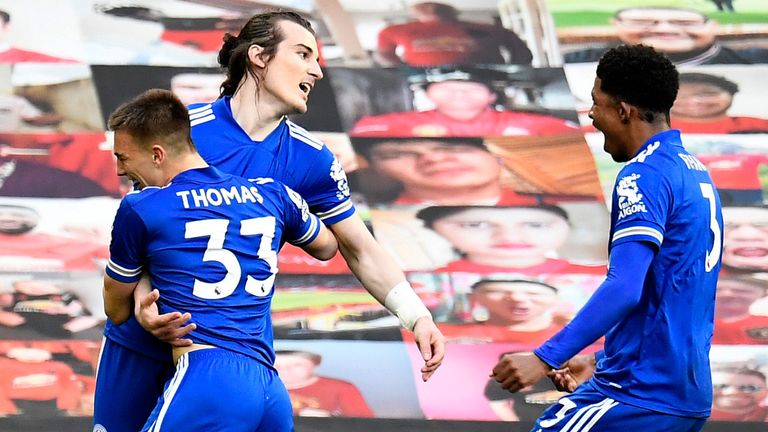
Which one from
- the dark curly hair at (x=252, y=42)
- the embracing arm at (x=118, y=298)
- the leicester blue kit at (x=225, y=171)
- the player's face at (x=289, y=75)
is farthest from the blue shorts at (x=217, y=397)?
the dark curly hair at (x=252, y=42)

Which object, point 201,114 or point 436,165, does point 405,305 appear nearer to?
point 201,114

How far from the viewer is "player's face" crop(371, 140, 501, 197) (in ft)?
27.8

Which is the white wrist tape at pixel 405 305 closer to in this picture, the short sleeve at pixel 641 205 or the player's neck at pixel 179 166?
the short sleeve at pixel 641 205

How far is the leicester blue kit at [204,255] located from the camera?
150 inches

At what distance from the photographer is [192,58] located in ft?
30.3

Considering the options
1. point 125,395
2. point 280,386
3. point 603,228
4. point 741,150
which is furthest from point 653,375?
point 741,150

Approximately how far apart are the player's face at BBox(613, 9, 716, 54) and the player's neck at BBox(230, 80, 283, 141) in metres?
5.70

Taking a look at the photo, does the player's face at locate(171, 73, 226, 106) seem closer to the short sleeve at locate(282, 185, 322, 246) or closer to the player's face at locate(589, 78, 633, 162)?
the short sleeve at locate(282, 185, 322, 246)

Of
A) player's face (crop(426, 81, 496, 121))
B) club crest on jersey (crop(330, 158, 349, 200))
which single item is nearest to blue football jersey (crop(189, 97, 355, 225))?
club crest on jersey (crop(330, 158, 349, 200))

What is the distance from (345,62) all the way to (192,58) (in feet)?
3.65

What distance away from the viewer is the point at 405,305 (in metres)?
4.50

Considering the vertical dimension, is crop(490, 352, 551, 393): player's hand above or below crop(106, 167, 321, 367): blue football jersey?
below

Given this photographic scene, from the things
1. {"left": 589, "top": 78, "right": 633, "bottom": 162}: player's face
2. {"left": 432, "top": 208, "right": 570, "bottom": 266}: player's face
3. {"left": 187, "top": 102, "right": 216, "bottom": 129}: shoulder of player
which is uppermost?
{"left": 589, "top": 78, "right": 633, "bottom": 162}: player's face

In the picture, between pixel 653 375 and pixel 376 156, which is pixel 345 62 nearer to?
pixel 376 156
